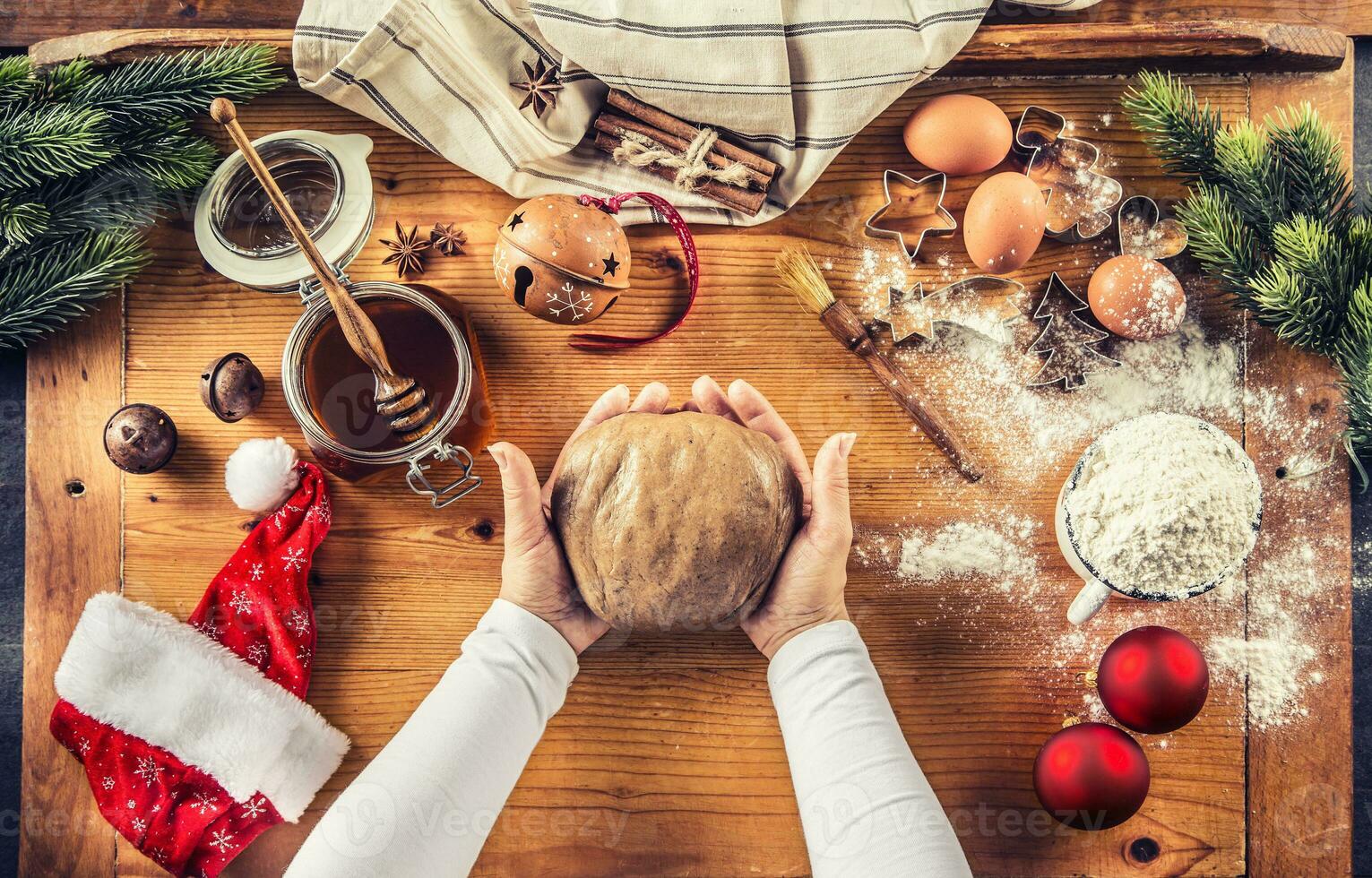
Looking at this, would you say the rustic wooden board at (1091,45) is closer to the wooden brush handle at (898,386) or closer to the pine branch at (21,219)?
the pine branch at (21,219)

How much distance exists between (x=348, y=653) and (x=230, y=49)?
2.71 ft

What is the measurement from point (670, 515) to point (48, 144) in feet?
2.98

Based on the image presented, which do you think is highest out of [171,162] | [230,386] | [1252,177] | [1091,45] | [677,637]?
[1091,45]

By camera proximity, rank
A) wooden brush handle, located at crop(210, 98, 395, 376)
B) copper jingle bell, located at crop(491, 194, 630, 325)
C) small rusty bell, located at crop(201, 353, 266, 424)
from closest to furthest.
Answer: wooden brush handle, located at crop(210, 98, 395, 376) < copper jingle bell, located at crop(491, 194, 630, 325) < small rusty bell, located at crop(201, 353, 266, 424)

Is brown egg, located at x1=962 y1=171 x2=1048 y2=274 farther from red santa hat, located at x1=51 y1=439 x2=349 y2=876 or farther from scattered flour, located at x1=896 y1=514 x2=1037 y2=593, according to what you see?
red santa hat, located at x1=51 y1=439 x2=349 y2=876

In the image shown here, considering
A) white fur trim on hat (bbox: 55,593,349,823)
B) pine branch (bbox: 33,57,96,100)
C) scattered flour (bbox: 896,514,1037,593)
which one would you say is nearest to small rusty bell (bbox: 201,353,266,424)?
white fur trim on hat (bbox: 55,593,349,823)

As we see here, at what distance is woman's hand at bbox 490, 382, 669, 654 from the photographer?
100 centimetres

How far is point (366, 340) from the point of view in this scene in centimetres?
94

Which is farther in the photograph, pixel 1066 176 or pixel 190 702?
pixel 1066 176

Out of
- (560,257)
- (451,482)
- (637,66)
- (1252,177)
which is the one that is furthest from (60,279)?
(1252,177)

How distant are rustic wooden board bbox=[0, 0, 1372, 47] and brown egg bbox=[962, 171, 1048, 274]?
0.85 ft

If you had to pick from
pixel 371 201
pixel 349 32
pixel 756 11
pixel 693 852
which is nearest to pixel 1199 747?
pixel 693 852

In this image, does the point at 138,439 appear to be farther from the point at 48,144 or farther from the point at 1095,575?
the point at 1095,575

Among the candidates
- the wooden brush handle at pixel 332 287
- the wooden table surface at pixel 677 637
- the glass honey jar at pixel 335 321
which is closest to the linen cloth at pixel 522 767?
the wooden table surface at pixel 677 637
